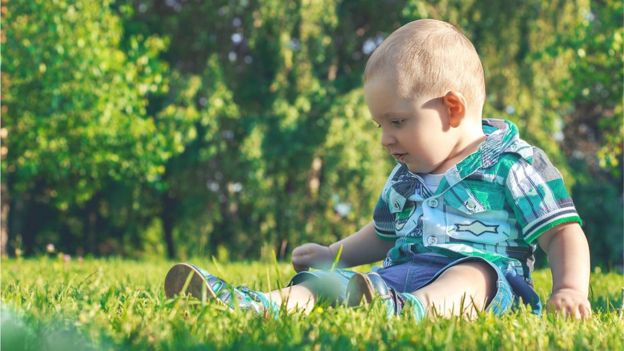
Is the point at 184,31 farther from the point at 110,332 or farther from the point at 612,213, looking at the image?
the point at 110,332

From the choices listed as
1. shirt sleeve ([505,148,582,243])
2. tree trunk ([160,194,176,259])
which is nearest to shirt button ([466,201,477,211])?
shirt sleeve ([505,148,582,243])

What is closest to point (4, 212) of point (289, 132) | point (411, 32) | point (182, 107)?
point (182, 107)

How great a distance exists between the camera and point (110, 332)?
1916 millimetres

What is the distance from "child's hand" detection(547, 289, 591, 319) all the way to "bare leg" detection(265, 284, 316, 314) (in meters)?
0.80

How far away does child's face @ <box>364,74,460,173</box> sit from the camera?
282cm

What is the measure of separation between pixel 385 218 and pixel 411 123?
22.4 inches

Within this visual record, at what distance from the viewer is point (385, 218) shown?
10.7 feet

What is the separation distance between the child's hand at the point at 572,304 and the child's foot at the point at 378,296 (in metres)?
0.47

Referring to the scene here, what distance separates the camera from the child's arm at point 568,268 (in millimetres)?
2551

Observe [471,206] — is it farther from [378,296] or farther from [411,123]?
[378,296]

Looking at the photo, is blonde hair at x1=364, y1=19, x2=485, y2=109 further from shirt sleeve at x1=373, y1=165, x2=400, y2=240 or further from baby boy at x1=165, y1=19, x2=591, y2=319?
shirt sleeve at x1=373, y1=165, x2=400, y2=240

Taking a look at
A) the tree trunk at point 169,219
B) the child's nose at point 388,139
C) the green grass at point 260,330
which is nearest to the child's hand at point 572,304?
the green grass at point 260,330

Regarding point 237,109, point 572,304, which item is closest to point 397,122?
point 572,304

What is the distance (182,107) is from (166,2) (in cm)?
354
